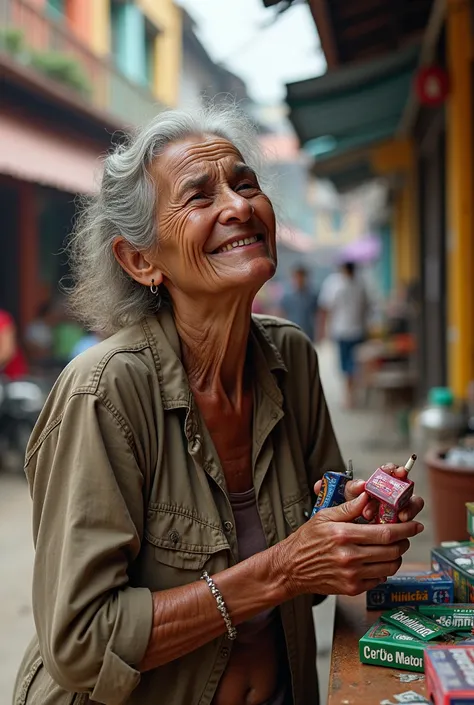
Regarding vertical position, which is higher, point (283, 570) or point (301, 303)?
point (301, 303)

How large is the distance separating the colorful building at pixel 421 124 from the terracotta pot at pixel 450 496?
1.96 metres

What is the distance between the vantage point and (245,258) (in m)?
1.57

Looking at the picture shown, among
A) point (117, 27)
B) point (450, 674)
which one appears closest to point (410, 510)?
point (450, 674)

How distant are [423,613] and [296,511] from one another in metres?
0.35

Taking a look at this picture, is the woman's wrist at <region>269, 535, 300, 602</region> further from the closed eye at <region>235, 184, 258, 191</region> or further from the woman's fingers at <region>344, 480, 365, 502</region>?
the closed eye at <region>235, 184, 258, 191</region>

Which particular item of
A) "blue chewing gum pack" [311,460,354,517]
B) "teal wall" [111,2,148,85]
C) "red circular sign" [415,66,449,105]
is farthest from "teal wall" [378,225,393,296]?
"blue chewing gum pack" [311,460,354,517]

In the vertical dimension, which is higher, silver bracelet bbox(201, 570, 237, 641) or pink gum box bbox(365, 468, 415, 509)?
pink gum box bbox(365, 468, 415, 509)

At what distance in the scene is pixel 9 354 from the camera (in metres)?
6.11

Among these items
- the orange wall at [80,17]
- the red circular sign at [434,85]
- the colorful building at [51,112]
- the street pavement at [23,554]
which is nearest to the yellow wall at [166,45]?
the colorful building at [51,112]

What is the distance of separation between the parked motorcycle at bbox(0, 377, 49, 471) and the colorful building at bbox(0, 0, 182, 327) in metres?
1.96

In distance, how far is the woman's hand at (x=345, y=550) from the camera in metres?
1.31

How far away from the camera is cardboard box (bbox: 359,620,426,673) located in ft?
4.17

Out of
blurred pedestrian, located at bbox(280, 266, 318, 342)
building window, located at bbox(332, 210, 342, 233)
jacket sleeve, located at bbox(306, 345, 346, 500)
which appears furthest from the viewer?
building window, located at bbox(332, 210, 342, 233)

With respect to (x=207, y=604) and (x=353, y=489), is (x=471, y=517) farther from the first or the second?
(x=207, y=604)
